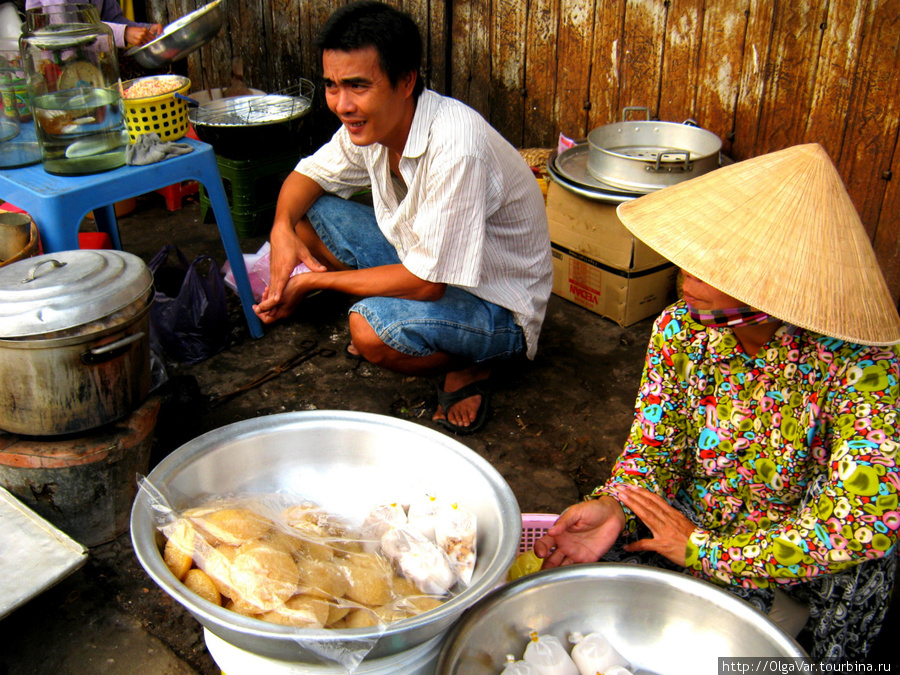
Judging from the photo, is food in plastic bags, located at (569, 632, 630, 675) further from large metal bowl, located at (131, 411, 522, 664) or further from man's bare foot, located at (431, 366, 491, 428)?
man's bare foot, located at (431, 366, 491, 428)

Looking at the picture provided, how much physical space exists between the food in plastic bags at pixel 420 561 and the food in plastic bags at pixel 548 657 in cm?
19

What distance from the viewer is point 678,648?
1.35 m

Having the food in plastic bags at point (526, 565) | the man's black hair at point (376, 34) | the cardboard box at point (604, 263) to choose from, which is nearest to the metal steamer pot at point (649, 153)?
the cardboard box at point (604, 263)

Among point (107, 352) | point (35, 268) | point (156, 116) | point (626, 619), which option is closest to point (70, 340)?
point (107, 352)

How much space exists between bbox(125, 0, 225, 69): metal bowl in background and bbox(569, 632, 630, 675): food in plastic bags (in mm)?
4025

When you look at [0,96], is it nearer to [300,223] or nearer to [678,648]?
[300,223]

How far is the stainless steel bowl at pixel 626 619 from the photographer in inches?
49.6

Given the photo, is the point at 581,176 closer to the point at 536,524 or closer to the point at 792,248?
the point at 536,524

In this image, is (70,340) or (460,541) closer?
(460,541)

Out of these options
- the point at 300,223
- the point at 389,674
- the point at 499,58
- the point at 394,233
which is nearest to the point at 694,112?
the point at 499,58

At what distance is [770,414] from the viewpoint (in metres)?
1.53

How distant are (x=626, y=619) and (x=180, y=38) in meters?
4.10

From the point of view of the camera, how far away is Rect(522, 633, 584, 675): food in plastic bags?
1.28 m

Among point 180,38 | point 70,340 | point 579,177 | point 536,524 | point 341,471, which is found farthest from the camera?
point 180,38
